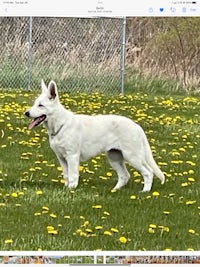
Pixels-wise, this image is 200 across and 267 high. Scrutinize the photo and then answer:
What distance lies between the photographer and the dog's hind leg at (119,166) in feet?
14.6

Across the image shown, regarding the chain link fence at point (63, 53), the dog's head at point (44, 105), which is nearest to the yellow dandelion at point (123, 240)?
the dog's head at point (44, 105)

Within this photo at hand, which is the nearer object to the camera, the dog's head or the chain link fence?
the dog's head

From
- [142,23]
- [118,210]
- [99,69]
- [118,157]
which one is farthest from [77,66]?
[118,210]

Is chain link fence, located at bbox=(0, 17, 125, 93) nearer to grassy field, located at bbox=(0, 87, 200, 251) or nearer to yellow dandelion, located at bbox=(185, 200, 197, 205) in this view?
grassy field, located at bbox=(0, 87, 200, 251)

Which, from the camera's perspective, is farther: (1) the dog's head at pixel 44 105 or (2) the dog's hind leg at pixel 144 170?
(2) the dog's hind leg at pixel 144 170

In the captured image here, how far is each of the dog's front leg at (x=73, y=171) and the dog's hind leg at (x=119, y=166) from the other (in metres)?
0.25

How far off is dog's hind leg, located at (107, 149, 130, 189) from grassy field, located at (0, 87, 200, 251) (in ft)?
0.19

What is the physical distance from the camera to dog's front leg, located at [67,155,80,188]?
4.37 meters

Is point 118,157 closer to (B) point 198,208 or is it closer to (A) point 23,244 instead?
(B) point 198,208

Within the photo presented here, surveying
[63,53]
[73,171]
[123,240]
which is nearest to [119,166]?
[73,171]

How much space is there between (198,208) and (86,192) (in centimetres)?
68

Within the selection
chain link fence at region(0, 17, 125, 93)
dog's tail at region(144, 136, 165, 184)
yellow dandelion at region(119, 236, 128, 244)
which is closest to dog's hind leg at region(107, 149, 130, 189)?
dog's tail at region(144, 136, 165, 184)

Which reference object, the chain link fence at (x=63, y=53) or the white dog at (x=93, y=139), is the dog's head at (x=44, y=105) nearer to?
the white dog at (x=93, y=139)

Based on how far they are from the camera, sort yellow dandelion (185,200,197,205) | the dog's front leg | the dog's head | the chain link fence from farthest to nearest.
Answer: the chain link fence < the dog's front leg < the dog's head < yellow dandelion (185,200,197,205)
